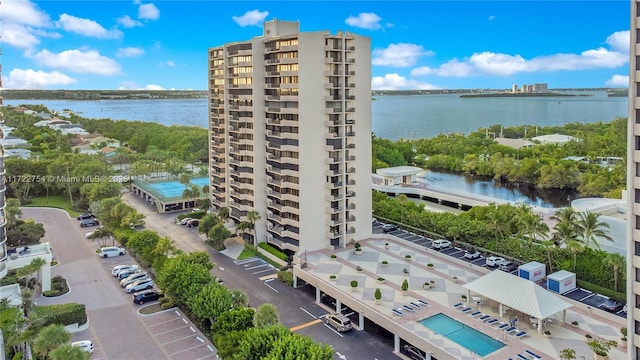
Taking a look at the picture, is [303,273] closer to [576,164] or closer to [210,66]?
[210,66]

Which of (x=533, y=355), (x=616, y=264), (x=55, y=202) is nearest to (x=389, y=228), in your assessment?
(x=616, y=264)

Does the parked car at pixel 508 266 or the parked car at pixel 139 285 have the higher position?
the parked car at pixel 508 266

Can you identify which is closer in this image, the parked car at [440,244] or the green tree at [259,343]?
the green tree at [259,343]

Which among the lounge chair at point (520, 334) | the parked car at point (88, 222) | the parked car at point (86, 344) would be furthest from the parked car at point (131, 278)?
the lounge chair at point (520, 334)

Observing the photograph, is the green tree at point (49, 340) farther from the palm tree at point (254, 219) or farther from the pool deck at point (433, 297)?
the palm tree at point (254, 219)

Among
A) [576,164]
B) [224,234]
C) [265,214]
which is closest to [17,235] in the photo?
[224,234]

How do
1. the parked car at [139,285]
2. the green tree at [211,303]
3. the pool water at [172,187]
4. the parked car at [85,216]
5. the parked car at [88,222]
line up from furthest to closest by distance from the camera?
the pool water at [172,187] < the parked car at [85,216] < the parked car at [88,222] < the parked car at [139,285] < the green tree at [211,303]
